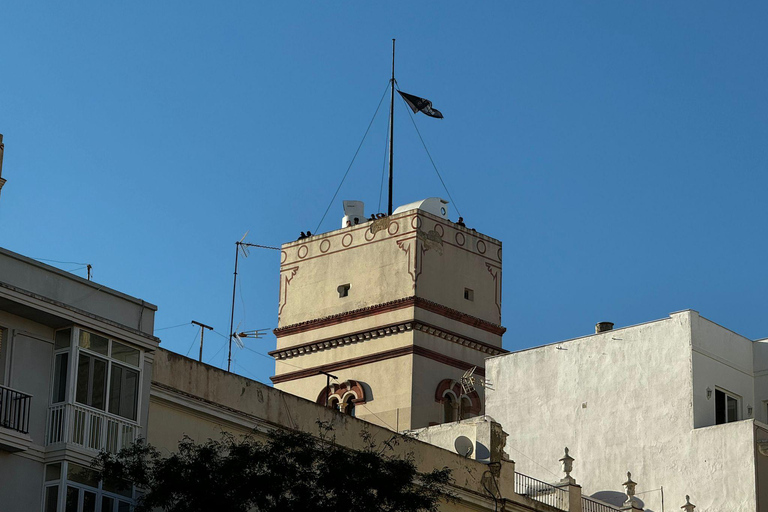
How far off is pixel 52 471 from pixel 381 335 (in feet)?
88.9

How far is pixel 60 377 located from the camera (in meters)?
25.1

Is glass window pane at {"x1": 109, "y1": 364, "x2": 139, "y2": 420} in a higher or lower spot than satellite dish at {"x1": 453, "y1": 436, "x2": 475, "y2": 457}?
lower

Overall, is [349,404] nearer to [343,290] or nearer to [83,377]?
[343,290]

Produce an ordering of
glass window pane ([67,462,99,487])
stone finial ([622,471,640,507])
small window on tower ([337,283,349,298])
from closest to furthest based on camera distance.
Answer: glass window pane ([67,462,99,487]) → stone finial ([622,471,640,507]) → small window on tower ([337,283,349,298])

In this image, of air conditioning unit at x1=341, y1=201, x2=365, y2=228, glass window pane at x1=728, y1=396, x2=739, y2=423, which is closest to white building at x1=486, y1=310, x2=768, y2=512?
glass window pane at x1=728, y1=396, x2=739, y2=423

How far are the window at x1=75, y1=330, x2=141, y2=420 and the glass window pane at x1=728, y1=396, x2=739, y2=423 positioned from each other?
20.7 metres

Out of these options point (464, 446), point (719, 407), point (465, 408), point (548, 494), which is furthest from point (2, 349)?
point (465, 408)

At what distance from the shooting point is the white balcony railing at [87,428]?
24.6 m

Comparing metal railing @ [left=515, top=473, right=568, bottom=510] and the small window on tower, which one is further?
the small window on tower

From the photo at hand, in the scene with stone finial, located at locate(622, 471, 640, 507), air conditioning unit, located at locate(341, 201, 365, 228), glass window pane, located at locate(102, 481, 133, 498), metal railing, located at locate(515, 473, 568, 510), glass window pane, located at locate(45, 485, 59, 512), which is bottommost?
glass window pane, located at locate(45, 485, 59, 512)

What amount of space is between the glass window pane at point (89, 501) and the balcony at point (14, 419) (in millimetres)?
1148

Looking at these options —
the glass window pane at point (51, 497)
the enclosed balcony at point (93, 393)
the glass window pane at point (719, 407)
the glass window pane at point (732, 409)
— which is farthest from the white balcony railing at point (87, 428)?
the glass window pane at point (732, 409)

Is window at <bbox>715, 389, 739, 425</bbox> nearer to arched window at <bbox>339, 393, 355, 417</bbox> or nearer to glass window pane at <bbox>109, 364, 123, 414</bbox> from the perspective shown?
arched window at <bbox>339, 393, 355, 417</bbox>

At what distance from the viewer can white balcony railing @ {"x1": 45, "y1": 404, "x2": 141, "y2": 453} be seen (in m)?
24.6
